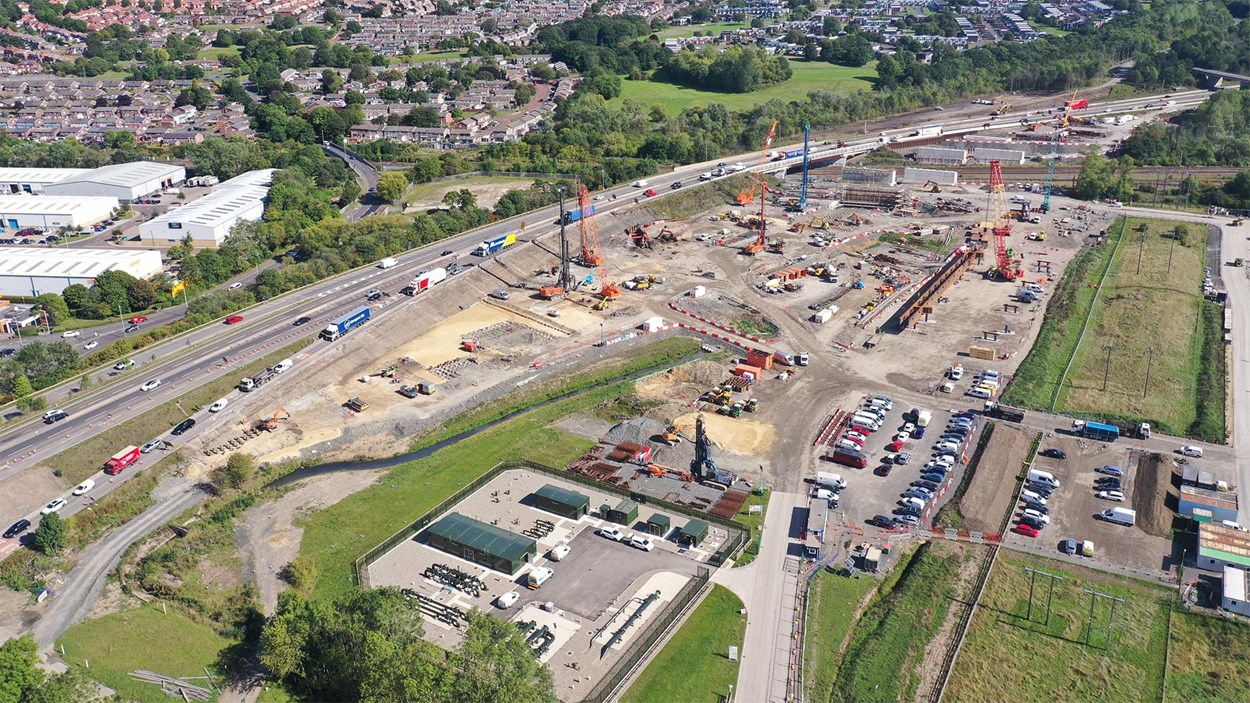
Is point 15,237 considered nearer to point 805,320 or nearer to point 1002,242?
point 805,320

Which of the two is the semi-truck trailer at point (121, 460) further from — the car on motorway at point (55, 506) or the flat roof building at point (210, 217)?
the flat roof building at point (210, 217)

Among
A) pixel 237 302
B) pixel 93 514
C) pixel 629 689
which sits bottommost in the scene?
pixel 629 689

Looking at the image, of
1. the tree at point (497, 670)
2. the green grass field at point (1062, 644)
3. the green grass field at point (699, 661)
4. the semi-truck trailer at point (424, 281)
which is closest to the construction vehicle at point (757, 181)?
the semi-truck trailer at point (424, 281)

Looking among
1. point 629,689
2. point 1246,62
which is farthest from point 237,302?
point 1246,62

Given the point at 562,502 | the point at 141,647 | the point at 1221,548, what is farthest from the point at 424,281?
the point at 1221,548

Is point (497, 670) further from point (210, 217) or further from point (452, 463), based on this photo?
point (210, 217)
